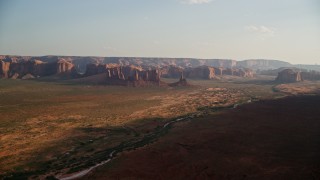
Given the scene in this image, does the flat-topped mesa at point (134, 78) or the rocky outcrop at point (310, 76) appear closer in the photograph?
the flat-topped mesa at point (134, 78)

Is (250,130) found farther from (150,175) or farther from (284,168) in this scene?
(150,175)

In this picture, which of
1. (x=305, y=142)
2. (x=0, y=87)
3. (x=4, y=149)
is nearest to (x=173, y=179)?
(x=305, y=142)

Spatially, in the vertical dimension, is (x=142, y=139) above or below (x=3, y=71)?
below

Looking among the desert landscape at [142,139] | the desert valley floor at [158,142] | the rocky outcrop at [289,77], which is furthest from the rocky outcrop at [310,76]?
the desert landscape at [142,139]

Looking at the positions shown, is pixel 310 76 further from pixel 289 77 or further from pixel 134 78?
pixel 134 78

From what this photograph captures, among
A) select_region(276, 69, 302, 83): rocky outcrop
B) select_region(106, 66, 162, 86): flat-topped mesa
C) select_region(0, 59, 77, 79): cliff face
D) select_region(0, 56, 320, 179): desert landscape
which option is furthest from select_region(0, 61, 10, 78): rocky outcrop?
select_region(276, 69, 302, 83): rocky outcrop

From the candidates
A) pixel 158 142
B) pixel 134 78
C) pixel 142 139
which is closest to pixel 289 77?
pixel 134 78

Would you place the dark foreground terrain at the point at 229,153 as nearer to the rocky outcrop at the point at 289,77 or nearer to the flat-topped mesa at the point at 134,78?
the flat-topped mesa at the point at 134,78

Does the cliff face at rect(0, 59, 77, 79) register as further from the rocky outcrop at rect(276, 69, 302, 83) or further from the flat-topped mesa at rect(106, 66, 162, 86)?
the rocky outcrop at rect(276, 69, 302, 83)
